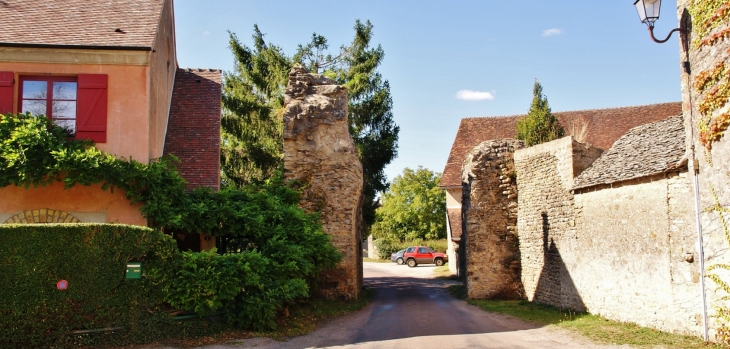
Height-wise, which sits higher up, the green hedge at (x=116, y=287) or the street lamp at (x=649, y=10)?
the street lamp at (x=649, y=10)

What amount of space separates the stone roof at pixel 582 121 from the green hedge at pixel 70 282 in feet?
75.9

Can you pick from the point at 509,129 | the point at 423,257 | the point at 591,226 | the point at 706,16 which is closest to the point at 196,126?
the point at 591,226

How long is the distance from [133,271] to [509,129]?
25515 millimetres

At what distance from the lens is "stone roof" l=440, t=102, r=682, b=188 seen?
1192 inches

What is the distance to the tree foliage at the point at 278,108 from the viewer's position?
2653cm

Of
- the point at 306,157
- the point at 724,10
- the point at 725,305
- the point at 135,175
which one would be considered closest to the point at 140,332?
the point at 135,175

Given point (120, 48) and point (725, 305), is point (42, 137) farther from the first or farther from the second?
point (725, 305)

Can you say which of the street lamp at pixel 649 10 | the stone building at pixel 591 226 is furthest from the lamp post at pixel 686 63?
the stone building at pixel 591 226

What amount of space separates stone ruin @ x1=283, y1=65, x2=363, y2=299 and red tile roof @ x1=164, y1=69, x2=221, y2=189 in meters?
2.24

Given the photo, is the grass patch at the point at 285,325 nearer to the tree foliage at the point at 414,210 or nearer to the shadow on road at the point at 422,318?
the shadow on road at the point at 422,318

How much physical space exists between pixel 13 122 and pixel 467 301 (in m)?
13.3

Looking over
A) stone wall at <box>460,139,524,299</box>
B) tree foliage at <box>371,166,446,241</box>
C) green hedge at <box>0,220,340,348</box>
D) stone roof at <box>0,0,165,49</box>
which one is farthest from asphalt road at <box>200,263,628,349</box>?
tree foliage at <box>371,166,446,241</box>

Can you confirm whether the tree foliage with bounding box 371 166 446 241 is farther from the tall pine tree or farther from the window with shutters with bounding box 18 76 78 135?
the window with shutters with bounding box 18 76 78 135

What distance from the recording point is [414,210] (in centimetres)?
5484
